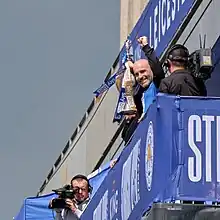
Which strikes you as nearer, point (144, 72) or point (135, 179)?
point (135, 179)

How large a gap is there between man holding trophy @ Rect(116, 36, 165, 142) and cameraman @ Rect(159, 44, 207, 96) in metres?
0.31

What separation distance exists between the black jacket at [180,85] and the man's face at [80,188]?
2125mm

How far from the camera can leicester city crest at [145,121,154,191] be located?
891 cm

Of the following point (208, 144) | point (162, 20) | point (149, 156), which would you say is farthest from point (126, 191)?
point (162, 20)

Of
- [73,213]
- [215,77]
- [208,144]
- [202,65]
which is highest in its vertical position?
[215,77]

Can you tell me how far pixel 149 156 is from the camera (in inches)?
357

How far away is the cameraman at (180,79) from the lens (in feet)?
31.2

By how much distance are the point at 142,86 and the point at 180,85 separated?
103cm

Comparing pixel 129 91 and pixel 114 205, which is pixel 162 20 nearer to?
pixel 129 91

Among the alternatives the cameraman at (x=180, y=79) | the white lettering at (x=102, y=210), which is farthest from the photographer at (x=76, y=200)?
the cameraman at (x=180, y=79)

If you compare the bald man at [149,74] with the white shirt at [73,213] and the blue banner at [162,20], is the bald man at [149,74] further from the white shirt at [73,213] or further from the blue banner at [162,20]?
the blue banner at [162,20]

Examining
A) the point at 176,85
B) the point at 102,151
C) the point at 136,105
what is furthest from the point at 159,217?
the point at 102,151

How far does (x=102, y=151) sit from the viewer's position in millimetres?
24125

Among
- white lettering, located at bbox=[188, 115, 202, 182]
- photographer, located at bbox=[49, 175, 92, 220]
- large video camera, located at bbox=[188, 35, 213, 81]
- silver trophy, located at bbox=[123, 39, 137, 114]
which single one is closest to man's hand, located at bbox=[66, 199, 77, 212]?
photographer, located at bbox=[49, 175, 92, 220]
